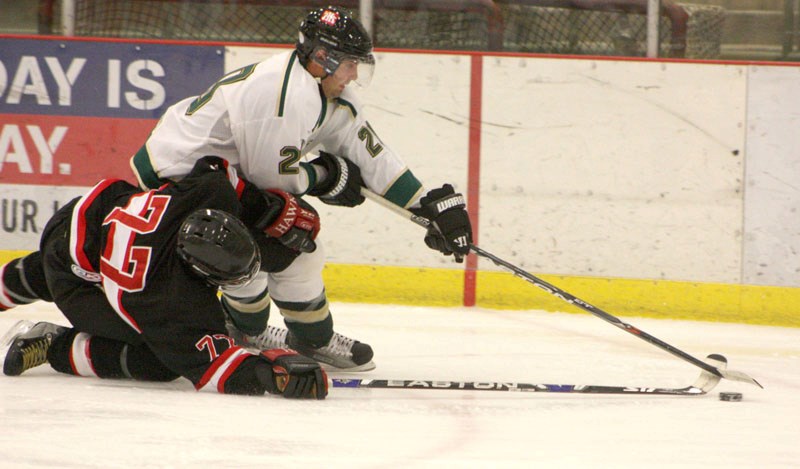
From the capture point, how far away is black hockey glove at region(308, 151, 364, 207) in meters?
3.31

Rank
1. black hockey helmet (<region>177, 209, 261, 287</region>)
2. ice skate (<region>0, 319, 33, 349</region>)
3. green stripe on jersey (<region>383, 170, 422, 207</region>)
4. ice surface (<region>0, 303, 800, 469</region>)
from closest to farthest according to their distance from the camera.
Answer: ice surface (<region>0, 303, 800, 469</region>) → black hockey helmet (<region>177, 209, 261, 287</region>) → ice skate (<region>0, 319, 33, 349</region>) → green stripe on jersey (<region>383, 170, 422, 207</region>)

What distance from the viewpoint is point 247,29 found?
481 centimetres

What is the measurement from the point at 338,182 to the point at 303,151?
15 cm

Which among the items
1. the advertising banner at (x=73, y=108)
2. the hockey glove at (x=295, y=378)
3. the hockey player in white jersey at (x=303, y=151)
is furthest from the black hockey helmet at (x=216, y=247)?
the advertising banner at (x=73, y=108)

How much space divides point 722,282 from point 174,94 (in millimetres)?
2549

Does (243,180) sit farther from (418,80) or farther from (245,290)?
(418,80)

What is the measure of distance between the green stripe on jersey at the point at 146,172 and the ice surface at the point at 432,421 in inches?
24.0

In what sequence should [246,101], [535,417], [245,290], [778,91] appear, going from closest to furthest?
[535,417] < [246,101] < [245,290] < [778,91]

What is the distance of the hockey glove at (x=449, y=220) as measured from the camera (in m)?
3.29

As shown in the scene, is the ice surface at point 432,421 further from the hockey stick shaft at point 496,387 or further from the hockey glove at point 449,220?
the hockey glove at point 449,220

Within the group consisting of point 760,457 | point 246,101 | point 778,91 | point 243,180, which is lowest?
point 760,457

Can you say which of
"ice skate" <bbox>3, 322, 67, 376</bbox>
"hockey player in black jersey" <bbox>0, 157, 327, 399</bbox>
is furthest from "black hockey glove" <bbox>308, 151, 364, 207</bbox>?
"ice skate" <bbox>3, 322, 67, 376</bbox>

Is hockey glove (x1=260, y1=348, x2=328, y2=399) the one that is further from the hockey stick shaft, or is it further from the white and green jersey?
the white and green jersey

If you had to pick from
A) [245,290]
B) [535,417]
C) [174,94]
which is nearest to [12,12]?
[174,94]
